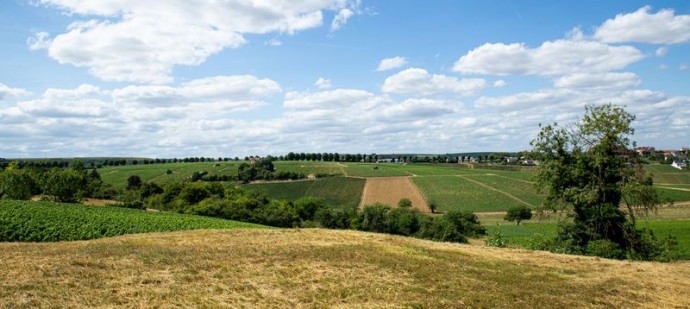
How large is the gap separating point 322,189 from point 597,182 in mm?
89105

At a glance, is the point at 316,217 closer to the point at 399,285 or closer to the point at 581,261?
the point at 581,261

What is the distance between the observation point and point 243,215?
254 feet

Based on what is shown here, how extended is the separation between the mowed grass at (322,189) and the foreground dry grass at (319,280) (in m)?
80.8

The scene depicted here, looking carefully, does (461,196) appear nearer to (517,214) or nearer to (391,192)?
(391,192)

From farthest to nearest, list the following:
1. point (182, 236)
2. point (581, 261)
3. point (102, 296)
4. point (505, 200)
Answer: point (505, 200)
point (182, 236)
point (581, 261)
point (102, 296)

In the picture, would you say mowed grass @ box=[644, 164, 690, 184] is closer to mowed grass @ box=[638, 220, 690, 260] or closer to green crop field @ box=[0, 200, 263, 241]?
mowed grass @ box=[638, 220, 690, 260]

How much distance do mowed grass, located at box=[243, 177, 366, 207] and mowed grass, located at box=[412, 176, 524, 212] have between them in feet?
54.4

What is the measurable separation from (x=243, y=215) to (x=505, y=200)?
56274mm

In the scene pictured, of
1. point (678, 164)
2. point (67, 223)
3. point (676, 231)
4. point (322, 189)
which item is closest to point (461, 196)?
point (322, 189)

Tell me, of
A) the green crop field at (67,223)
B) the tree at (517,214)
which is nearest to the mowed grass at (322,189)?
the tree at (517,214)

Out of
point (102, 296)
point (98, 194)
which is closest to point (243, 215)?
point (98, 194)

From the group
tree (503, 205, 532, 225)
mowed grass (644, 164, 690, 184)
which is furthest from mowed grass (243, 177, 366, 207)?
mowed grass (644, 164, 690, 184)

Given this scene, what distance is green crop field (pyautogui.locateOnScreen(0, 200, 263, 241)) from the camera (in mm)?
32344

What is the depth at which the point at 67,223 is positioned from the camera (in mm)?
35594
